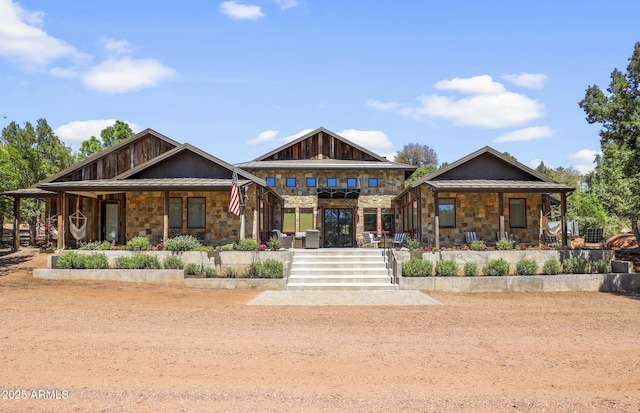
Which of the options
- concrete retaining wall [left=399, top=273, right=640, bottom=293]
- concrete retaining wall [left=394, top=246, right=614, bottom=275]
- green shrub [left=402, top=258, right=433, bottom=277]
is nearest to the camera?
concrete retaining wall [left=399, top=273, right=640, bottom=293]

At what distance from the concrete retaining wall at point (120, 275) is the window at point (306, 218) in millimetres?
11143

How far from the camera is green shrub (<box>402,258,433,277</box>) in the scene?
15.2m

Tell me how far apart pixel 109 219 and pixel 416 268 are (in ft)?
48.6

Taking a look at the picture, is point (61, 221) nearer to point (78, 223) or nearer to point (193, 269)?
point (78, 223)

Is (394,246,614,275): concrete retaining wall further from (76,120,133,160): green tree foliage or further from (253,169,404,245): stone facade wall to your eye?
(76,120,133,160): green tree foliage

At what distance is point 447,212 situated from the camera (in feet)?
68.9

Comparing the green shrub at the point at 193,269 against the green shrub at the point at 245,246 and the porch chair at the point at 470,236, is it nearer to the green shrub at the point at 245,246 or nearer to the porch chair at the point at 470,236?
the green shrub at the point at 245,246

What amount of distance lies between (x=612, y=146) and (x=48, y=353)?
20.4 metres

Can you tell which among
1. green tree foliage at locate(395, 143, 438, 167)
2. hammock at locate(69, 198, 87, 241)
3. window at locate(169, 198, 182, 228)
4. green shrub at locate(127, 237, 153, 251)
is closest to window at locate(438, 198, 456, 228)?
window at locate(169, 198, 182, 228)

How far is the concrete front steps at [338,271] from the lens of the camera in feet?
49.3

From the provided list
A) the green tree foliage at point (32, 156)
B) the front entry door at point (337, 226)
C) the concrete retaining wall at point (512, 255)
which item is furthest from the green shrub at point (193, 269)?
the green tree foliage at point (32, 156)

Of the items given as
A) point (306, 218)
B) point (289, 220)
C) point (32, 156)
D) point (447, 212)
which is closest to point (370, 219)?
point (306, 218)

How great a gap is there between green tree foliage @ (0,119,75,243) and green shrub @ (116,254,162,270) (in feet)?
44.2

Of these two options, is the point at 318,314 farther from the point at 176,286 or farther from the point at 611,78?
the point at 611,78
